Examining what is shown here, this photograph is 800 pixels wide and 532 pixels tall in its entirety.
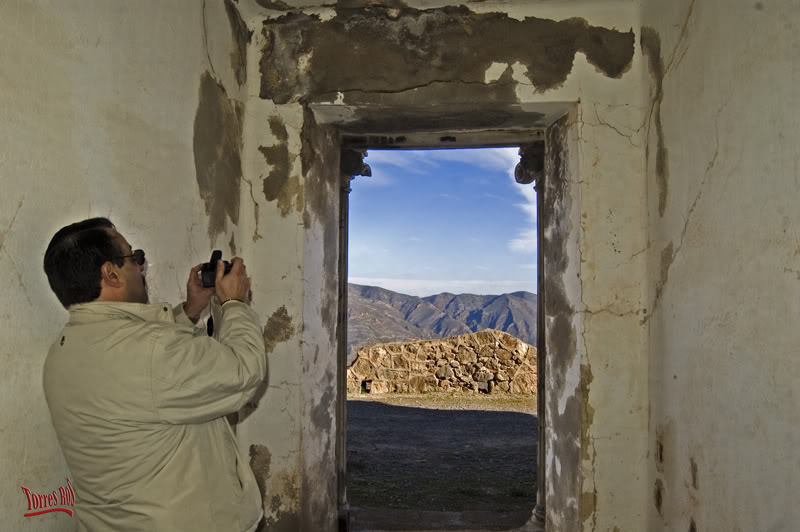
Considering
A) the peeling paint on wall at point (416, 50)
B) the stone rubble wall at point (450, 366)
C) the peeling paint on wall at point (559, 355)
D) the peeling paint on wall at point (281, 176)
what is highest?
the peeling paint on wall at point (416, 50)

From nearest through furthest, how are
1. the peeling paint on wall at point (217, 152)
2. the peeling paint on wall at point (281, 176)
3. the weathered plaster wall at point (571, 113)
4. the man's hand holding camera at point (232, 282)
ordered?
the man's hand holding camera at point (232, 282)
the peeling paint on wall at point (217, 152)
the weathered plaster wall at point (571, 113)
the peeling paint on wall at point (281, 176)

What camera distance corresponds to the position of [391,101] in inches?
116

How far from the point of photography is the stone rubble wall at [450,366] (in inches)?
399

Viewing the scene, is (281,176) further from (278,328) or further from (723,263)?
(723,263)

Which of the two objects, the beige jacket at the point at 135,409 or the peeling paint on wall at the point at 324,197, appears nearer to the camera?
the beige jacket at the point at 135,409

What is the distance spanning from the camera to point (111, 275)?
4.86ft

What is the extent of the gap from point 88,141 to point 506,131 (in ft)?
7.55

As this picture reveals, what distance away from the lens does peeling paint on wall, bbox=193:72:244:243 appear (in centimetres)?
254

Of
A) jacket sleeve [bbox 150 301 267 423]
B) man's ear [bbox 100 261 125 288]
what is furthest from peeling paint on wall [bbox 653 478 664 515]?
man's ear [bbox 100 261 125 288]

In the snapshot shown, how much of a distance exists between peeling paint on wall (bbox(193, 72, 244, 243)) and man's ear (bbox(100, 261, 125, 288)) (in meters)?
1.08

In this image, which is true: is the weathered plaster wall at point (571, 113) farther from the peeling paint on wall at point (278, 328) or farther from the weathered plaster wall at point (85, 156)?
the weathered plaster wall at point (85, 156)

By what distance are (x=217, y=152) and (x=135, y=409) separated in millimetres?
1537

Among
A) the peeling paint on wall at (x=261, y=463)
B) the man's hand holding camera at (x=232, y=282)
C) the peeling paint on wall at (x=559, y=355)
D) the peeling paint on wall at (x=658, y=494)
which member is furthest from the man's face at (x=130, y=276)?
the peeling paint on wall at (x=658, y=494)

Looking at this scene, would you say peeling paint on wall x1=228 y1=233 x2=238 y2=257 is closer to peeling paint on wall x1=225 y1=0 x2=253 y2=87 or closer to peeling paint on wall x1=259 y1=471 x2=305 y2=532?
peeling paint on wall x1=225 y1=0 x2=253 y2=87
